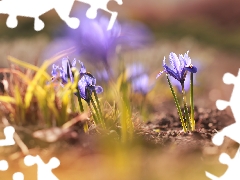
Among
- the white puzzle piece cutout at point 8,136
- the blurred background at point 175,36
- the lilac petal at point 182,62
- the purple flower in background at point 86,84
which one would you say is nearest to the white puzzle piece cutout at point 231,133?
the blurred background at point 175,36

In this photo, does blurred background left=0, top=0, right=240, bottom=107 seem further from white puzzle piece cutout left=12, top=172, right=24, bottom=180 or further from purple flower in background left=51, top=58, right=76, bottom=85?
white puzzle piece cutout left=12, top=172, right=24, bottom=180

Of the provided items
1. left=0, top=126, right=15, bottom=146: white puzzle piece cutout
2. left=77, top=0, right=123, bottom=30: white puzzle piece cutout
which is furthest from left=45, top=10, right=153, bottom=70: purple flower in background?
left=0, top=126, right=15, bottom=146: white puzzle piece cutout

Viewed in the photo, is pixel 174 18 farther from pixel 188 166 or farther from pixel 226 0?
pixel 188 166

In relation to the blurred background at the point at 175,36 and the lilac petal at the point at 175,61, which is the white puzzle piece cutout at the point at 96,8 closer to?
the blurred background at the point at 175,36

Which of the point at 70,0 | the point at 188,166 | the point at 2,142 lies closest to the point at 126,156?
the point at 188,166

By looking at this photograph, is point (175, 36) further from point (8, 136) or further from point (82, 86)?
point (8, 136)
